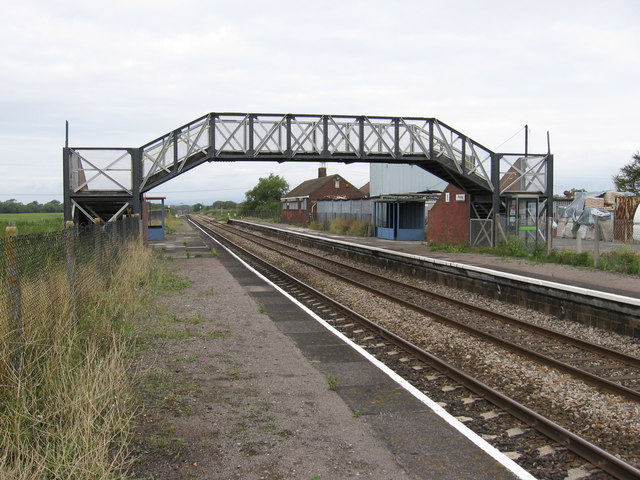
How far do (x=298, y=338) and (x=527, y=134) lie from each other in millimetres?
36391

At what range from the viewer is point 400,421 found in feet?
17.9

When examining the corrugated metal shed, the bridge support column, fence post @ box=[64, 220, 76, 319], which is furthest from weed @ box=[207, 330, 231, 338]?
the corrugated metal shed

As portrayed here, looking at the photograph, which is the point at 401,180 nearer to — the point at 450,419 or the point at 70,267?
the point at 70,267

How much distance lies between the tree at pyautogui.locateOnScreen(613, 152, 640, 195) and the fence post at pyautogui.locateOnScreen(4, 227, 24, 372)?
5958cm

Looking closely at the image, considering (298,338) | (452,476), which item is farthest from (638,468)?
(298,338)

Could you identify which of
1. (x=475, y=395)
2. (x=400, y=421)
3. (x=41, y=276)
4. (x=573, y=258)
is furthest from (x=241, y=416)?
(x=573, y=258)

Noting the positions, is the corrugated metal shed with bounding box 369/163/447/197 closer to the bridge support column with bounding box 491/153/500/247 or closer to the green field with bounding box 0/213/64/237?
the bridge support column with bounding box 491/153/500/247

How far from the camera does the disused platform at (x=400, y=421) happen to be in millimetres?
4461

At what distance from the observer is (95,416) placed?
4500 mm

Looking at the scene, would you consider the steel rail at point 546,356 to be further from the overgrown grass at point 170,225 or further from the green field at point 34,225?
the overgrown grass at point 170,225

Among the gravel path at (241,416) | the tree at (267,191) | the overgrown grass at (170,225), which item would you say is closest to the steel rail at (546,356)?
the gravel path at (241,416)

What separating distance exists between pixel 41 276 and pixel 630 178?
60571mm

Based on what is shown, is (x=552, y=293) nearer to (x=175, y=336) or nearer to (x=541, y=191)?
(x=175, y=336)

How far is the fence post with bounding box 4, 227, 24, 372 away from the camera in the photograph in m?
4.99
